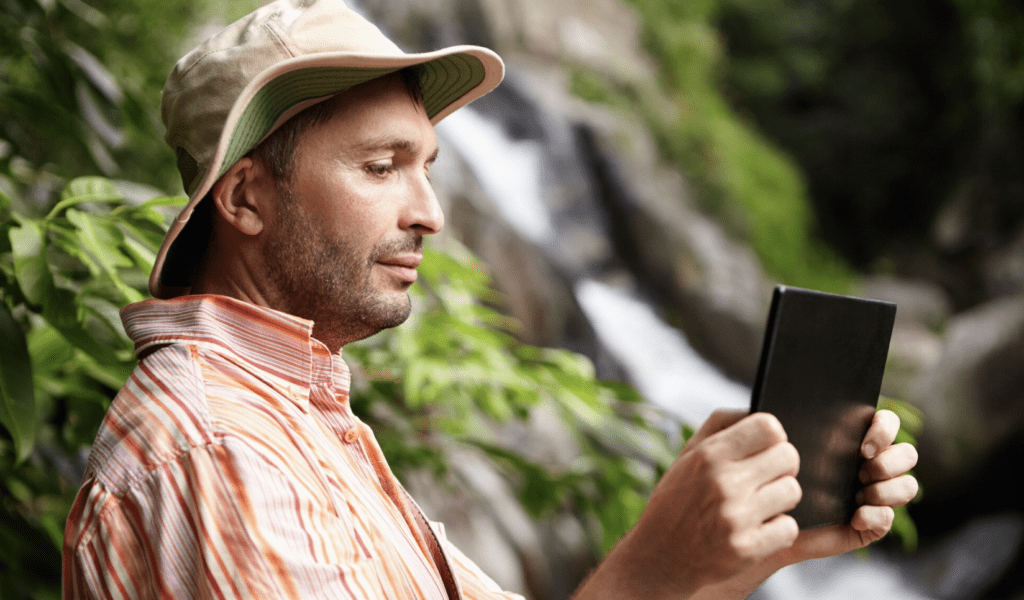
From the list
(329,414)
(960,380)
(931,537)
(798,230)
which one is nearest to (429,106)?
(329,414)

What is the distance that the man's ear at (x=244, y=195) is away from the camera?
3.30 ft

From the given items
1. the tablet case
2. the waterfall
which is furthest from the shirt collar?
the waterfall

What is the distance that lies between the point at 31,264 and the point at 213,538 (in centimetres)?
68

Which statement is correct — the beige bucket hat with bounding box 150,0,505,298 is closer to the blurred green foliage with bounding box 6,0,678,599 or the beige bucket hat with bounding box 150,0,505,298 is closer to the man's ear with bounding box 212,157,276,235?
the man's ear with bounding box 212,157,276,235

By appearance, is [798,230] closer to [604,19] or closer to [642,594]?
[604,19]

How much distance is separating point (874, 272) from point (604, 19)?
5430 millimetres

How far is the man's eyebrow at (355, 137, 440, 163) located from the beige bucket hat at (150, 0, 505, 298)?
73 millimetres

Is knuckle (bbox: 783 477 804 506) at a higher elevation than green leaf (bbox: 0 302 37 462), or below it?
higher

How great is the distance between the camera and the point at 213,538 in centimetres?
72

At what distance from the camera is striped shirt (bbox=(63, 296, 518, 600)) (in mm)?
731

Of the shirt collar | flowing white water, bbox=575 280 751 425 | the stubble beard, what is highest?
flowing white water, bbox=575 280 751 425

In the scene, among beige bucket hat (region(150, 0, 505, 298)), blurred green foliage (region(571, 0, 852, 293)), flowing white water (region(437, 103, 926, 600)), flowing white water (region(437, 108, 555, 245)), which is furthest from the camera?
blurred green foliage (region(571, 0, 852, 293))

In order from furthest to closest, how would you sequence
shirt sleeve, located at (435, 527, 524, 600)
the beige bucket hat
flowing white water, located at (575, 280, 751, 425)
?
flowing white water, located at (575, 280, 751, 425) → shirt sleeve, located at (435, 527, 524, 600) → the beige bucket hat

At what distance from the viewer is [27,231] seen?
3.94 ft
